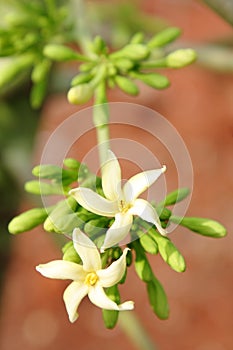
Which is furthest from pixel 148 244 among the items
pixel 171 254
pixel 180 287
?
pixel 180 287

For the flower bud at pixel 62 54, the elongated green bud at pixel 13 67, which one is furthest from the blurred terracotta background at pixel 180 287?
the flower bud at pixel 62 54

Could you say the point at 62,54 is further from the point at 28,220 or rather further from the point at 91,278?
the point at 91,278

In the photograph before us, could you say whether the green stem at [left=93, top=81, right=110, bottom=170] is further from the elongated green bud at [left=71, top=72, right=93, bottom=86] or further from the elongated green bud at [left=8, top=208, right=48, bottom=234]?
the elongated green bud at [left=8, top=208, right=48, bottom=234]

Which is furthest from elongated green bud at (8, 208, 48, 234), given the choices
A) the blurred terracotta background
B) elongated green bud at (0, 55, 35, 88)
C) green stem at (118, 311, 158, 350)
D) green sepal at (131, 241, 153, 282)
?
the blurred terracotta background

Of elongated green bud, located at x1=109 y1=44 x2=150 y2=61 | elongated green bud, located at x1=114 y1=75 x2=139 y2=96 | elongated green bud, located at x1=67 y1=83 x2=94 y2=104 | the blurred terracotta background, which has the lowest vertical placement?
the blurred terracotta background

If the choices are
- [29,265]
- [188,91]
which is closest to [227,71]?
[29,265]

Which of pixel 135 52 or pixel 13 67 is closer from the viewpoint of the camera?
pixel 135 52
